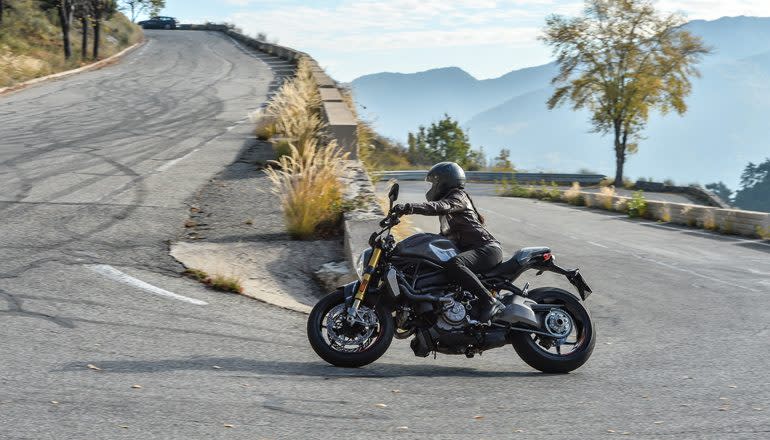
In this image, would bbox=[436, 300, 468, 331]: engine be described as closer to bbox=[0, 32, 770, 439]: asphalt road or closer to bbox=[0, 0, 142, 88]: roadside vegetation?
bbox=[0, 32, 770, 439]: asphalt road

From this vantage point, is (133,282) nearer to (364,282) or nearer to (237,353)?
(237,353)

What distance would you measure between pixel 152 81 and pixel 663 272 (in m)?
23.9

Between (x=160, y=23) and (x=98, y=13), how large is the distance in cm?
3943

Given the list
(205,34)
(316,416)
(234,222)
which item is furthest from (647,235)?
(205,34)

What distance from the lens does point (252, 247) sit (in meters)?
10.7

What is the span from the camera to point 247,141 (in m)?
18.4

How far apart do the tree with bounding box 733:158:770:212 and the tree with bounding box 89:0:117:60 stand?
132362 millimetres

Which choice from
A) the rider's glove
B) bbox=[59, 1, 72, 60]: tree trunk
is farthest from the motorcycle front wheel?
bbox=[59, 1, 72, 60]: tree trunk

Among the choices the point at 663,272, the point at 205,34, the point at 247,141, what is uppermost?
the point at 205,34

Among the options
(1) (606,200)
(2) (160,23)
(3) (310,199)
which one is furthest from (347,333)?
(2) (160,23)

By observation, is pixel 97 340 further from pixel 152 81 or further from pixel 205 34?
pixel 205 34

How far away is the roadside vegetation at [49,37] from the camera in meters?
34.0

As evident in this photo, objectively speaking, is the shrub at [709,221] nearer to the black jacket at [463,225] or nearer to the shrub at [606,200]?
the shrub at [606,200]

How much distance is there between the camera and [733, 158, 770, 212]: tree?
154 meters
